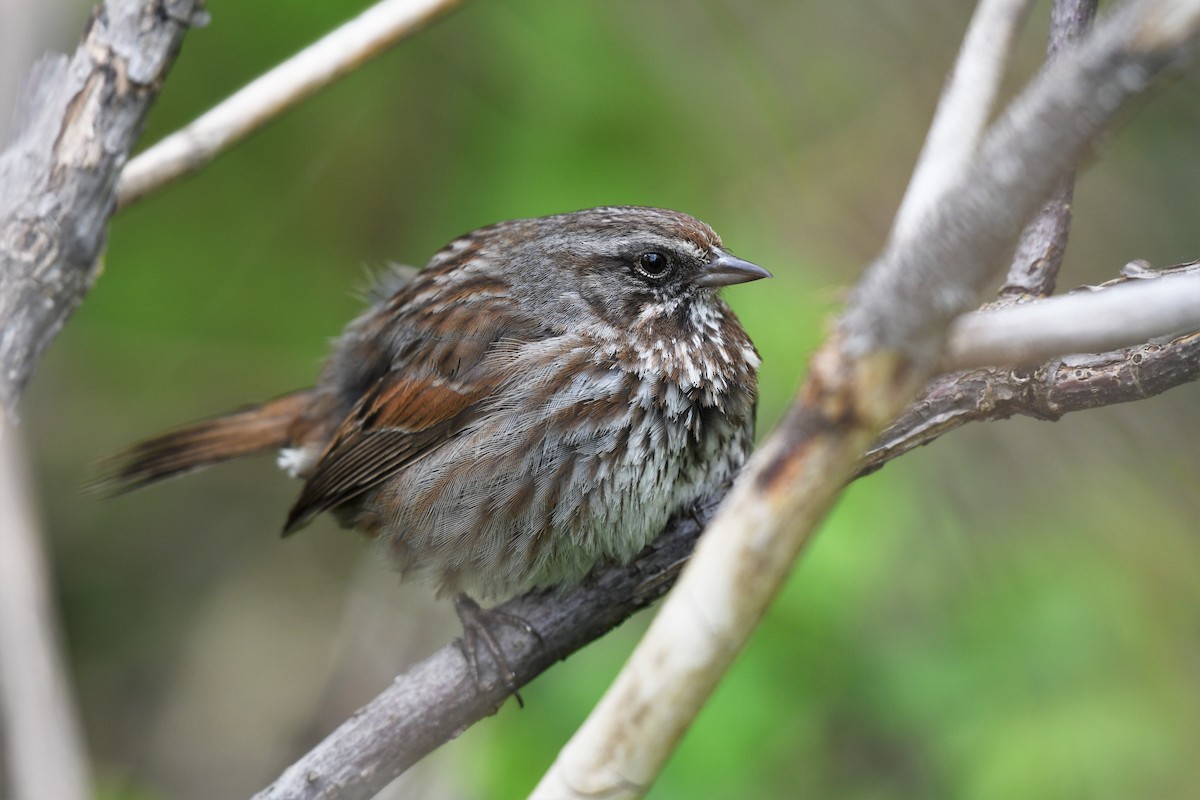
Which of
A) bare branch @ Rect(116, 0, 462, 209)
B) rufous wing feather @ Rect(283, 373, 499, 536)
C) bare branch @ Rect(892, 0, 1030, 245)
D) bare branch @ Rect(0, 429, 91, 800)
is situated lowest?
bare branch @ Rect(0, 429, 91, 800)

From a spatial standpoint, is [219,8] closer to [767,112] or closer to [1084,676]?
[767,112]

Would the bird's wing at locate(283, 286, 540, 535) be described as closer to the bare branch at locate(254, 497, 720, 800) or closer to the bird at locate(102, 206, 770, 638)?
the bird at locate(102, 206, 770, 638)

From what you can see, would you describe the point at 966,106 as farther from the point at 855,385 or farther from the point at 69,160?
the point at 69,160

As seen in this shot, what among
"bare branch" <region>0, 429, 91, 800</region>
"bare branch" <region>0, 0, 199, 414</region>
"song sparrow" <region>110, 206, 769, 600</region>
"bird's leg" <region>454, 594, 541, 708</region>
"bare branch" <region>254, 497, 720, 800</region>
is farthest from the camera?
"song sparrow" <region>110, 206, 769, 600</region>

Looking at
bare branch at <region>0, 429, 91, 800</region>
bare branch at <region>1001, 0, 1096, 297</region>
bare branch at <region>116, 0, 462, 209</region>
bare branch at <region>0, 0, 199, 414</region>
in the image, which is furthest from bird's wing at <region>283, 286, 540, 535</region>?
bare branch at <region>0, 429, 91, 800</region>

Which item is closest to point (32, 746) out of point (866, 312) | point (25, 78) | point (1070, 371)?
point (866, 312)

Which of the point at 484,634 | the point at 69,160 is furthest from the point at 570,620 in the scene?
the point at 69,160

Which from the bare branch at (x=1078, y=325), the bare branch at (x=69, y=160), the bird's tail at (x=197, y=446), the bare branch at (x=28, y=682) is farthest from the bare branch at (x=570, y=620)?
the bird's tail at (x=197, y=446)
